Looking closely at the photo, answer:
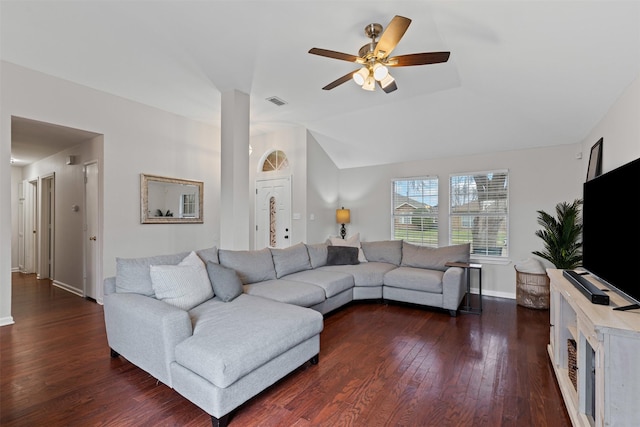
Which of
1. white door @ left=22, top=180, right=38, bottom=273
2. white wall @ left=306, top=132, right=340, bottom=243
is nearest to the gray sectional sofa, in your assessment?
white wall @ left=306, top=132, right=340, bottom=243

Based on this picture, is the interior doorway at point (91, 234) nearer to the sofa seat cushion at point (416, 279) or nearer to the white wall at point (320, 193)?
the white wall at point (320, 193)

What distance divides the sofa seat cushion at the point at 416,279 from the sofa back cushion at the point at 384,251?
20.5 inches

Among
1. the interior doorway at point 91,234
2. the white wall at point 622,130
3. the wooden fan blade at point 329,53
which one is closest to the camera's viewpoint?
the white wall at point 622,130

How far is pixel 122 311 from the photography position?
222 cm

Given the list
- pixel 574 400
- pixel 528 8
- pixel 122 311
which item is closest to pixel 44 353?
pixel 122 311

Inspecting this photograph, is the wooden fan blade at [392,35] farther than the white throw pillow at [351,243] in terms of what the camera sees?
No

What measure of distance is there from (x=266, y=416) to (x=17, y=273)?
7900 millimetres

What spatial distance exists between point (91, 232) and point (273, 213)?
2900 millimetres

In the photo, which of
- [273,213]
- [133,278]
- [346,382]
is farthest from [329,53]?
[273,213]

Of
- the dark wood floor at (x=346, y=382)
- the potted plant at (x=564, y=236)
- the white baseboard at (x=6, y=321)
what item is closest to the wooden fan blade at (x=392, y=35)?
the dark wood floor at (x=346, y=382)

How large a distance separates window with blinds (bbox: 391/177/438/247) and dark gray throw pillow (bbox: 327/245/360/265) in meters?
1.35

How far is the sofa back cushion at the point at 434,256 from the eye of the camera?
4.15 metres

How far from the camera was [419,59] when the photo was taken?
93.7 inches

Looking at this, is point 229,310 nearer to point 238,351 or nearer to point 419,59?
point 238,351
